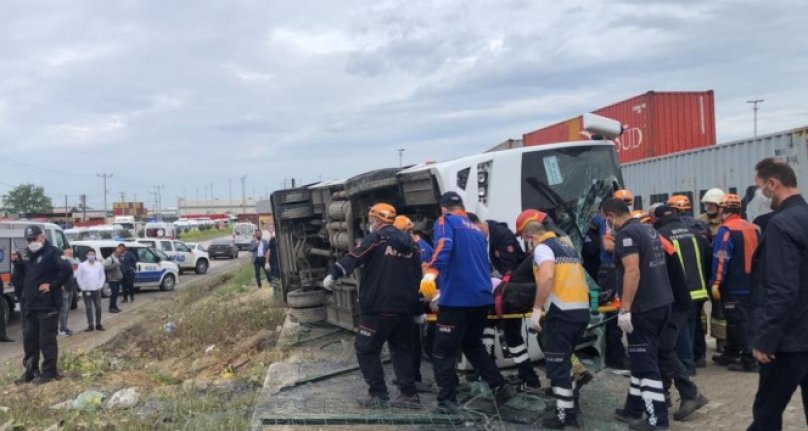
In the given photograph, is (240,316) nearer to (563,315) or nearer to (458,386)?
(458,386)

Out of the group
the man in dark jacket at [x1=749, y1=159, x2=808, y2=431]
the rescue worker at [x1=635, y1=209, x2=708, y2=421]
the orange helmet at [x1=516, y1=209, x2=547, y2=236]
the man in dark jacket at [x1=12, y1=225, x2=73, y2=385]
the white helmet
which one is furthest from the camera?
the man in dark jacket at [x1=12, y1=225, x2=73, y2=385]

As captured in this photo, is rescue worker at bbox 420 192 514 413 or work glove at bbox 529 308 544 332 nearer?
work glove at bbox 529 308 544 332

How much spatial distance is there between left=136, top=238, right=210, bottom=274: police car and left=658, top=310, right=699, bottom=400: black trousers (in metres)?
26.2

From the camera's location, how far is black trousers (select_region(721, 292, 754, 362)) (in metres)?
6.82

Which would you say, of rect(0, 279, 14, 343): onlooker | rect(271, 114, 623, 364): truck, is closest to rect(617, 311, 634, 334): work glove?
rect(271, 114, 623, 364): truck

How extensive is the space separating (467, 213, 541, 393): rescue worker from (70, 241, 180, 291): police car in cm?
1821

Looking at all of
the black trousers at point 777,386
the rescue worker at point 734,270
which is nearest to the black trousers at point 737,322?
the rescue worker at point 734,270

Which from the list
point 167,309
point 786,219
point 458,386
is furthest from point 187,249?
point 786,219

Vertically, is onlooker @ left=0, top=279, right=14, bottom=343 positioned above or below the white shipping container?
below

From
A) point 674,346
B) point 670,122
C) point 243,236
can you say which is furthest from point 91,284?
point 243,236

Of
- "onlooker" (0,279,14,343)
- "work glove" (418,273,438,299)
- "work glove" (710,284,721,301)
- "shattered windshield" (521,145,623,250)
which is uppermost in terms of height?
"shattered windshield" (521,145,623,250)

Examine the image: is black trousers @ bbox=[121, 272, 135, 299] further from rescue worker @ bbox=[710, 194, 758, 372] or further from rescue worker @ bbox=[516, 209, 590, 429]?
rescue worker @ bbox=[516, 209, 590, 429]

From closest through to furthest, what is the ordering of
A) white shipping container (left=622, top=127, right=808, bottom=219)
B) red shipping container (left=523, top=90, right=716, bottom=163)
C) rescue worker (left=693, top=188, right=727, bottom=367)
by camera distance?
1. rescue worker (left=693, top=188, right=727, bottom=367)
2. white shipping container (left=622, top=127, right=808, bottom=219)
3. red shipping container (left=523, top=90, right=716, bottom=163)

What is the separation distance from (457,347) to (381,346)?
2.44 feet
